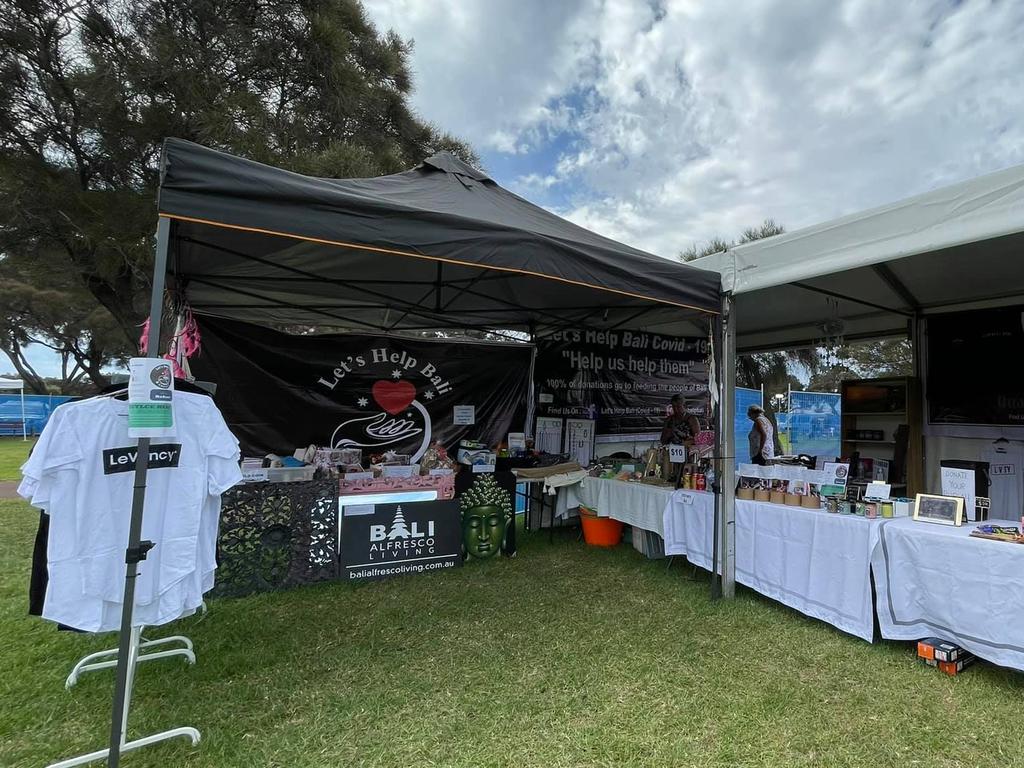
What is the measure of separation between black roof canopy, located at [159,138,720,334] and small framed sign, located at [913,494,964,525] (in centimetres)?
155

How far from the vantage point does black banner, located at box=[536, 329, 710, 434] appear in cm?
590

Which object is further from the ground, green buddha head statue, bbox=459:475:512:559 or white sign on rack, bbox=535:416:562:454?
white sign on rack, bbox=535:416:562:454

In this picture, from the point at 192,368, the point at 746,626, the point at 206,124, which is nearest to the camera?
the point at 746,626

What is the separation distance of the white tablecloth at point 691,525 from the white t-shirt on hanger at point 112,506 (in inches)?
117

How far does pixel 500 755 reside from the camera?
1886 mm

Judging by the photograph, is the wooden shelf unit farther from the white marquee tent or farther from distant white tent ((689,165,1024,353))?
distant white tent ((689,165,1024,353))

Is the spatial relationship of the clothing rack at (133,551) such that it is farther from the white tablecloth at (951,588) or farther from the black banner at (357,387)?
the white tablecloth at (951,588)

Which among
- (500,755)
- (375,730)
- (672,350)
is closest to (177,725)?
(375,730)

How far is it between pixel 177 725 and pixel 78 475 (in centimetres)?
106

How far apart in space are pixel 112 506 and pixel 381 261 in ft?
8.16

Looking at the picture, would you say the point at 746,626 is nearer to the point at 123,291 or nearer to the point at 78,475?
the point at 78,475

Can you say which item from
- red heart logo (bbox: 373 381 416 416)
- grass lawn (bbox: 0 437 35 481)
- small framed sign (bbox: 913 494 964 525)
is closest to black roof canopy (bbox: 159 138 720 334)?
red heart logo (bbox: 373 381 416 416)

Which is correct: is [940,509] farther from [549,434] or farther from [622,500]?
[549,434]

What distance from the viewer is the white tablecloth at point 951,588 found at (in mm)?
2283
